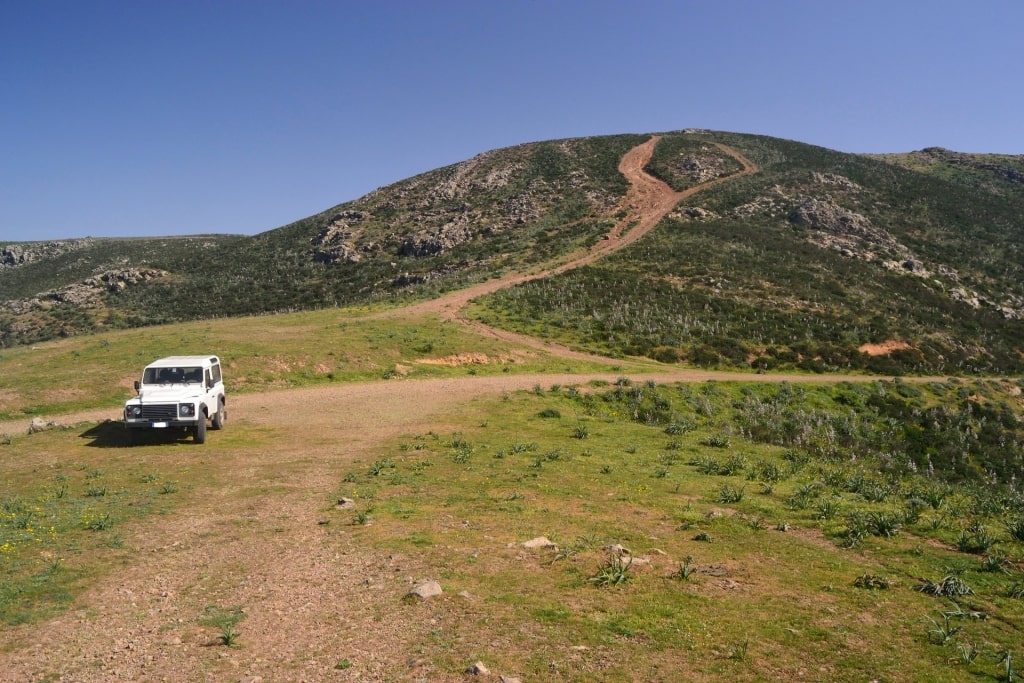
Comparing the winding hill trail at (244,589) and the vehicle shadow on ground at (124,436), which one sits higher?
the vehicle shadow on ground at (124,436)

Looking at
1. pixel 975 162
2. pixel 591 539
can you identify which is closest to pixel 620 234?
pixel 591 539

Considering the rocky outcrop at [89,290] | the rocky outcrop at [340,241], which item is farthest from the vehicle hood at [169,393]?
the rocky outcrop at [340,241]

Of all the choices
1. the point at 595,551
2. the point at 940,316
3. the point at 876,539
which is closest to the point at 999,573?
the point at 876,539

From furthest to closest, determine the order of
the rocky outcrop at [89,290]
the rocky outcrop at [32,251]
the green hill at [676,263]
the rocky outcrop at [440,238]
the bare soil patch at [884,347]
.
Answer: the rocky outcrop at [32,251] → the rocky outcrop at [440,238] → the rocky outcrop at [89,290] → the green hill at [676,263] → the bare soil patch at [884,347]

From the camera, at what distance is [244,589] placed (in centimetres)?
838

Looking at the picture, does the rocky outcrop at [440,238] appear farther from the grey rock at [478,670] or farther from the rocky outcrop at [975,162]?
the rocky outcrop at [975,162]

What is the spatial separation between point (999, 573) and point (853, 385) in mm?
28205

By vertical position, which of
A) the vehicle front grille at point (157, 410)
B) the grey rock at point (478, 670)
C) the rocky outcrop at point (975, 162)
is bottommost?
the grey rock at point (478, 670)

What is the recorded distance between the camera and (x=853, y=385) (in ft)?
111

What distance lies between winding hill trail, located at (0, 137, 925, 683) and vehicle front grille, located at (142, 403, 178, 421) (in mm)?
1003

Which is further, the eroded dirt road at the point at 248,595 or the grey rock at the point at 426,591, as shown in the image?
the grey rock at the point at 426,591

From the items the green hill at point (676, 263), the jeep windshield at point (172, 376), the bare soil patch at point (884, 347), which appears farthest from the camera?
the green hill at point (676, 263)

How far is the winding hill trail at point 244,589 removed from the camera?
6.35 m

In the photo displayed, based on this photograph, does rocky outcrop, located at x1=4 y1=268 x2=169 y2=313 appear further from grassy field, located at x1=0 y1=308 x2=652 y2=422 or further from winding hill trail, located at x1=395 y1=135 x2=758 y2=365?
winding hill trail, located at x1=395 y1=135 x2=758 y2=365
